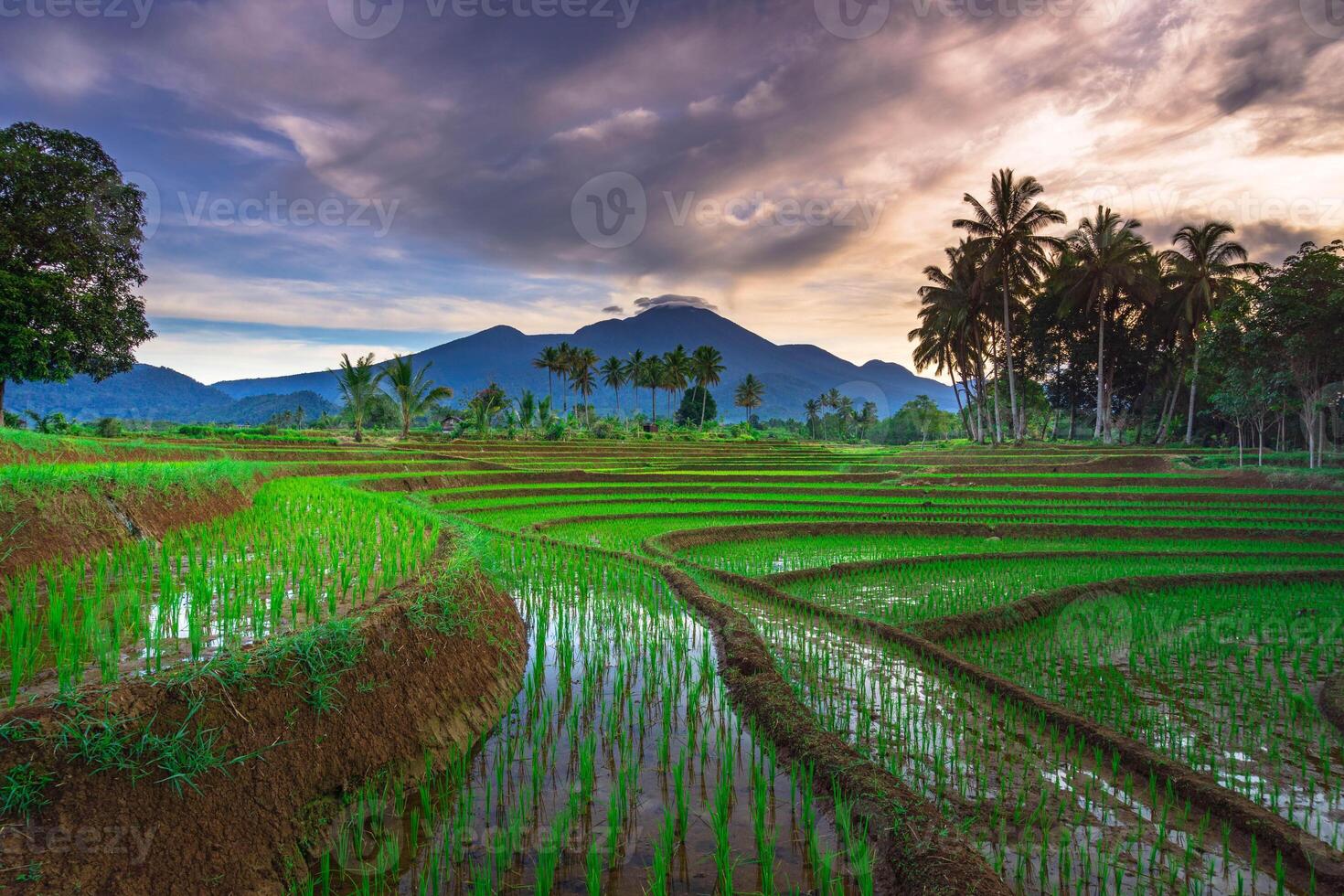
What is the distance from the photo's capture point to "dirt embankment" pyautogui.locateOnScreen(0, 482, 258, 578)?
458cm

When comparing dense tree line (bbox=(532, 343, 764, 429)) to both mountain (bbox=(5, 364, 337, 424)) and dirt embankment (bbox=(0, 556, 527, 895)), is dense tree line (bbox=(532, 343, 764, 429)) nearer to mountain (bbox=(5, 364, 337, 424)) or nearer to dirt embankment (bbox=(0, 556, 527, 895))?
dirt embankment (bbox=(0, 556, 527, 895))

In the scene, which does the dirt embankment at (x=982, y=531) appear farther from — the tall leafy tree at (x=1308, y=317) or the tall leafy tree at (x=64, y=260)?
the tall leafy tree at (x=64, y=260)

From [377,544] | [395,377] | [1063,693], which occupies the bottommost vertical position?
[1063,693]

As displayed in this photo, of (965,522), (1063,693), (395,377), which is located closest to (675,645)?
(1063,693)

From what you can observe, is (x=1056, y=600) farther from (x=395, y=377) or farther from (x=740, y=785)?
(x=395, y=377)

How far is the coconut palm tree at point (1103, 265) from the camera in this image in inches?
1282

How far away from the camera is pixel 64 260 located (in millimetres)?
17516

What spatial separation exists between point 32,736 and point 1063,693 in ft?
20.8

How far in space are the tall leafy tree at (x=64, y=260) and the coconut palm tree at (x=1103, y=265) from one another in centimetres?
4183

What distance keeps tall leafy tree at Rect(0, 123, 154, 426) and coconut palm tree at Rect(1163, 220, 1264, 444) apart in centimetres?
4733

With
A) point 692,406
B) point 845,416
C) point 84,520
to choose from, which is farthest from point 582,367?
point 84,520

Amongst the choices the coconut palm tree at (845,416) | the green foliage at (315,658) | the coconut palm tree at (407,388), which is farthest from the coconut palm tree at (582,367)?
the green foliage at (315,658)

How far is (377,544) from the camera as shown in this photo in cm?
Result: 634

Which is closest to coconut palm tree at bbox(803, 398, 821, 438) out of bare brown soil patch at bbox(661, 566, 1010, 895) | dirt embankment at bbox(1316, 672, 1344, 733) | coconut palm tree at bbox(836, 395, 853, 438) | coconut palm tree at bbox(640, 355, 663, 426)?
coconut palm tree at bbox(836, 395, 853, 438)
